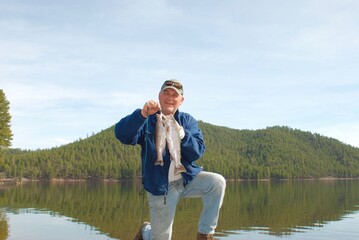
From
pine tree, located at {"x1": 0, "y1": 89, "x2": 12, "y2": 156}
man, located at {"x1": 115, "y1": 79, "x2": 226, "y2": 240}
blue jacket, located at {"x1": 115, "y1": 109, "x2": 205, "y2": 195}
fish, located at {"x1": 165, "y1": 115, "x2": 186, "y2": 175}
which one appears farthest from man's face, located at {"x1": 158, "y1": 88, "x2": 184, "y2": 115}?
pine tree, located at {"x1": 0, "y1": 89, "x2": 12, "y2": 156}

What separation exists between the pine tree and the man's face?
72.3 meters

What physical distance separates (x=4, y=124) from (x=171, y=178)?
241ft

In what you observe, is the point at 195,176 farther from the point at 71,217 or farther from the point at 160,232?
the point at 71,217

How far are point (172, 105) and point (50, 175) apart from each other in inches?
7693

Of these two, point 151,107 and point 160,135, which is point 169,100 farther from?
point 160,135

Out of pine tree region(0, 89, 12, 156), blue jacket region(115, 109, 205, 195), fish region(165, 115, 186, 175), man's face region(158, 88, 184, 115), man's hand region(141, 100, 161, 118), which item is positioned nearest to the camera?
man's hand region(141, 100, 161, 118)

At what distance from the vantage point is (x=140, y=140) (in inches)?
301

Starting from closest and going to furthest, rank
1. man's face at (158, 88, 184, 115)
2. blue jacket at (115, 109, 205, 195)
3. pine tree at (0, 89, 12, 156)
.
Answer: blue jacket at (115, 109, 205, 195) → man's face at (158, 88, 184, 115) → pine tree at (0, 89, 12, 156)

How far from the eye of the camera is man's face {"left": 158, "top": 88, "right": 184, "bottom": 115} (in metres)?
7.41

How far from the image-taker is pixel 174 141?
22.1ft

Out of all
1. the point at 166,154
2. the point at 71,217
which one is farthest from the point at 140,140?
the point at 71,217

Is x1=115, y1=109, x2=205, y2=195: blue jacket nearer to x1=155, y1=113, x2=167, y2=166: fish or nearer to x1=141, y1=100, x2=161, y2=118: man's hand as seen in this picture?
x1=141, y1=100, x2=161, y2=118: man's hand

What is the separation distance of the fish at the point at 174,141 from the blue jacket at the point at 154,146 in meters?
0.27

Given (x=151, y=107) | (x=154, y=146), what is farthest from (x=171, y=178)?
(x=151, y=107)
